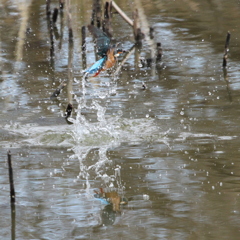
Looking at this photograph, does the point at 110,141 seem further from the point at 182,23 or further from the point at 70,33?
the point at 182,23

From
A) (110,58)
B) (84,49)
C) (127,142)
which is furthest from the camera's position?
(84,49)

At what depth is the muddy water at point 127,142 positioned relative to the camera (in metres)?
5.35

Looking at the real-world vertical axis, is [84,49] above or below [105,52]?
below

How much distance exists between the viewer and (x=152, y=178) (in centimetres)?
632

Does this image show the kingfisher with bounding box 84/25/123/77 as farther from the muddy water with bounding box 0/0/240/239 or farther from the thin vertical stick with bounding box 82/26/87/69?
the thin vertical stick with bounding box 82/26/87/69

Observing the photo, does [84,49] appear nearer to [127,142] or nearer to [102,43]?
[127,142]

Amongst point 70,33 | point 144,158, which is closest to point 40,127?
point 144,158

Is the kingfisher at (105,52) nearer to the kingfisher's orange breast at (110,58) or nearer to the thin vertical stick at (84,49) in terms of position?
the kingfisher's orange breast at (110,58)

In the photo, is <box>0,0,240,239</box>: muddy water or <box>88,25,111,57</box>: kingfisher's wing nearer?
<box>0,0,240,239</box>: muddy water

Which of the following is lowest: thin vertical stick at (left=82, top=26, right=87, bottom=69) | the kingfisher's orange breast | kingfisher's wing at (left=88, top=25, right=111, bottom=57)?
thin vertical stick at (left=82, top=26, right=87, bottom=69)

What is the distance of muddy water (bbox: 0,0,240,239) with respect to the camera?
5353 millimetres

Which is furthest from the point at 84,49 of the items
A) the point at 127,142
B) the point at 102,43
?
the point at 102,43

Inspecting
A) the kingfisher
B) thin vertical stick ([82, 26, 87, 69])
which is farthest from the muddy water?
the kingfisher

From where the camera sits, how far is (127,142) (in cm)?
752
